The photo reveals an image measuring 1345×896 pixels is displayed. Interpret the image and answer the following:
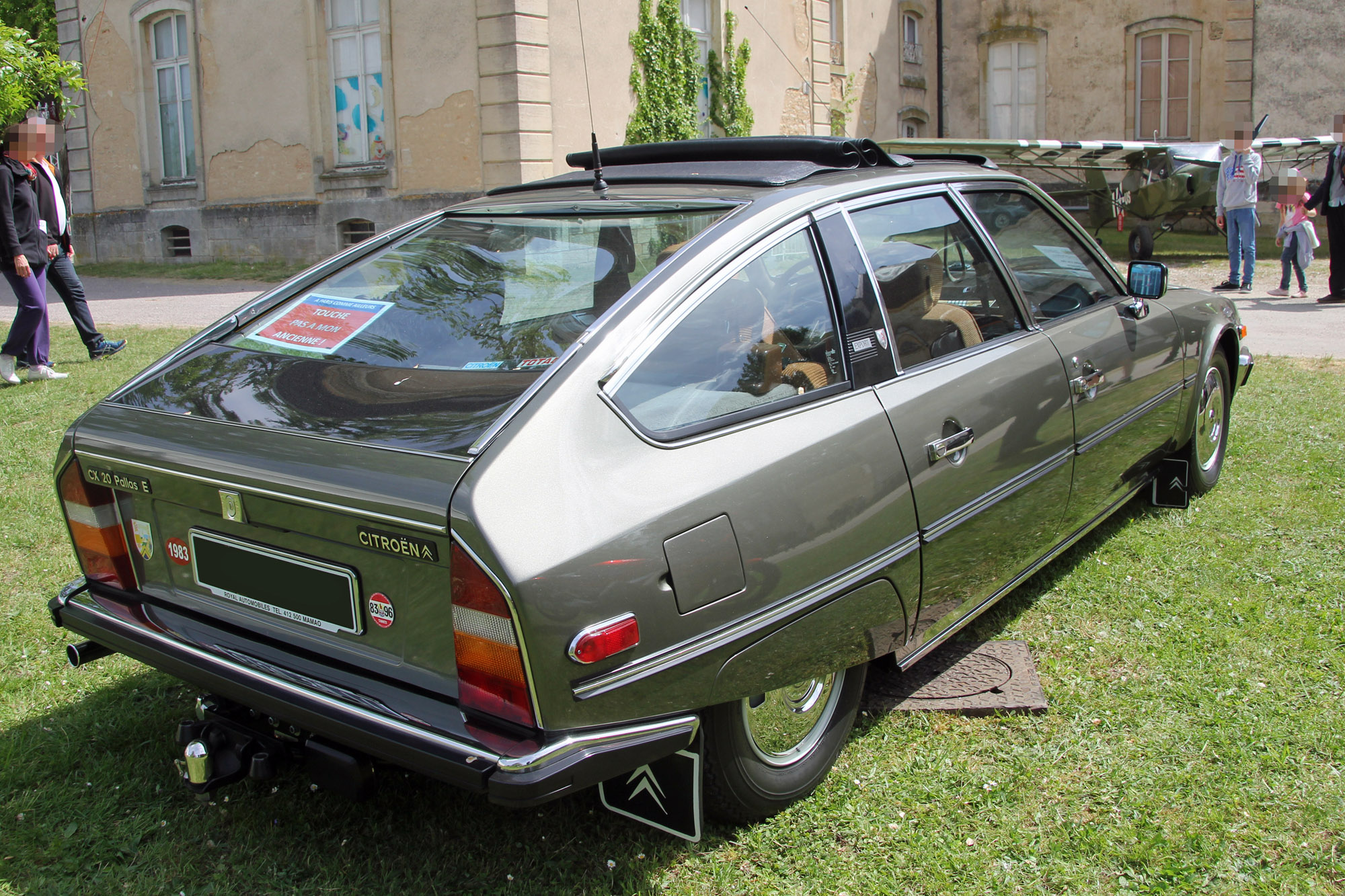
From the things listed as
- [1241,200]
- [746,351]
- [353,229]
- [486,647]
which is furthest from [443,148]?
[486,647]

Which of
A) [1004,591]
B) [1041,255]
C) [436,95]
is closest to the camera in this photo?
[1004,591]

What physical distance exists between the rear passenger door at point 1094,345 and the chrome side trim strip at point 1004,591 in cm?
4

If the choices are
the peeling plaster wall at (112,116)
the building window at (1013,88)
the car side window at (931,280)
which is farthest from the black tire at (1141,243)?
the peeling plaster wall at (112,116)

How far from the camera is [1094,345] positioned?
140 inches

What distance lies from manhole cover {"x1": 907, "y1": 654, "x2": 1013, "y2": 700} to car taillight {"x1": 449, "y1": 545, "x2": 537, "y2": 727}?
1630 millimetres

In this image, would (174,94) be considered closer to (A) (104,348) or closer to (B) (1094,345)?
(A) (104,348)

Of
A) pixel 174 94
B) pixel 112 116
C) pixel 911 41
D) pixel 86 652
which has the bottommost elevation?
pixel 86 652

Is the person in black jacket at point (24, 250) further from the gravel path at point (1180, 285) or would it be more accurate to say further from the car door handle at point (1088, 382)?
the car door handle at point (1088, 382)

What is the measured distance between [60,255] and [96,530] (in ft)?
21.0

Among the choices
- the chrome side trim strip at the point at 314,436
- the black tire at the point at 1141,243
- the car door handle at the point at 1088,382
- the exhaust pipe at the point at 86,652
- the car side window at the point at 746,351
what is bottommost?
the exhaust pipe at the point at 86,652

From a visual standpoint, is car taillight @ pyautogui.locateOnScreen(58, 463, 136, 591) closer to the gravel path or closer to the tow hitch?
the tow hitch

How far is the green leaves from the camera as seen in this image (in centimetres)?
1134

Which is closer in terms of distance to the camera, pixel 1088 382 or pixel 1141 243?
pixel 1088 382

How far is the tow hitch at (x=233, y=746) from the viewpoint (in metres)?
2.30
